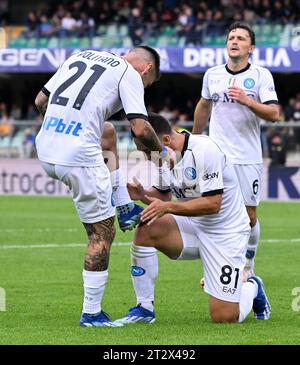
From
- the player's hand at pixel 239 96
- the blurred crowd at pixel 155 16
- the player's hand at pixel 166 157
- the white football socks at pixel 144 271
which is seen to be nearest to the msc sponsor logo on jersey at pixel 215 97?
the player's hand at pixel 239 96

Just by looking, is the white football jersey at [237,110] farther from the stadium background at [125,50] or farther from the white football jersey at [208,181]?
the stadium background at [125,50]

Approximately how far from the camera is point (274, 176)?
2358cm

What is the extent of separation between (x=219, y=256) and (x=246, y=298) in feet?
1.41

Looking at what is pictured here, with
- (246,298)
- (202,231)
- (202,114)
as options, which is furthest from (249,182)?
(246,298)

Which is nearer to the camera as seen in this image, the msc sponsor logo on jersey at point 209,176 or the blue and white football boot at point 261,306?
the msc sponsor logo on jersey at point 209,176

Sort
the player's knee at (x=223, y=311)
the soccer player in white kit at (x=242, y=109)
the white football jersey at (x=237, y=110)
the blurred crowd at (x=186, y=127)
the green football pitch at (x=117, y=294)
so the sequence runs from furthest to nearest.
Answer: the blurred crowd at (x=186, y=127)
the white football jersey at (x=237, y=110)
the soccer player in white kit at (x=242, y=109)
the player's knee at (x=223, y=311)
the green football pitch at (x=117, y=294)

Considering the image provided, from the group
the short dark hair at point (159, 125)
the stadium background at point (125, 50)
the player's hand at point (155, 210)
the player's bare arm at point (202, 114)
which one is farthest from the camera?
the stadium background at point (125, 50)

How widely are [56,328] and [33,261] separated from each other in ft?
16.7

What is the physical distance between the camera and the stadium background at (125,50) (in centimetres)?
2191

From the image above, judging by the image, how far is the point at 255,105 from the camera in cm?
948

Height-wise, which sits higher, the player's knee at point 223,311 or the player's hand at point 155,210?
the player's hand at point 155,210

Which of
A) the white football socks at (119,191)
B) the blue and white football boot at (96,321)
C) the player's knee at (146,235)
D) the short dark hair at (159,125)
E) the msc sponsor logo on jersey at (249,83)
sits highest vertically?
the msc sponsor logo on jersey at (249,83)

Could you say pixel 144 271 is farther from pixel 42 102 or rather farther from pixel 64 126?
pixel 42 102
